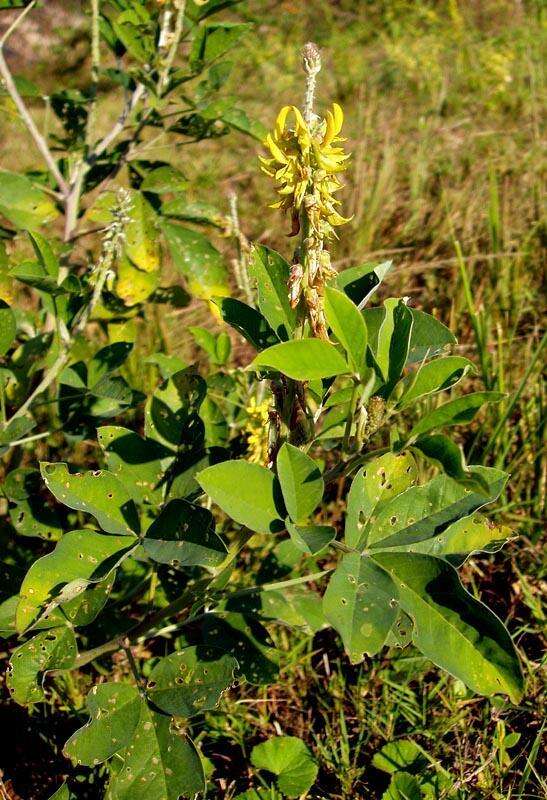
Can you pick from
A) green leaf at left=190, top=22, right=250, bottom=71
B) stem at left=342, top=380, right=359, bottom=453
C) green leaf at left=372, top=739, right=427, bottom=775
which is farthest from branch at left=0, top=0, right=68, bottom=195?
green leaf at left=372, top=739, right=427, bottom=775

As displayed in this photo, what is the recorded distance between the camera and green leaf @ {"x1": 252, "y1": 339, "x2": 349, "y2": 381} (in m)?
0.74

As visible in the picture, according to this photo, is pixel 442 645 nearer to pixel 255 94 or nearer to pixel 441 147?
pixel 441 147

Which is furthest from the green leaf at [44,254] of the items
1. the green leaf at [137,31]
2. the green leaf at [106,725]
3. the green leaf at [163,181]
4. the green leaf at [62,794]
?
the green leaf at [62,794]

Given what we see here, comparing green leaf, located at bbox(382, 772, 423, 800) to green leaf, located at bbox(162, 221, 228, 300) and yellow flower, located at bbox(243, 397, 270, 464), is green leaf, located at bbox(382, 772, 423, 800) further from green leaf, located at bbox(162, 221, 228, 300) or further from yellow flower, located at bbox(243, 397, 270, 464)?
green leaf, located at bbox(162, 221, 228, 300)

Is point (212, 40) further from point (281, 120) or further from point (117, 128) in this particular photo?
point (281, 120)

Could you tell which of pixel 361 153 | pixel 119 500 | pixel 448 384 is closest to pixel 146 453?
pixel 119 500

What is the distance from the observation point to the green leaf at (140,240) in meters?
1.41

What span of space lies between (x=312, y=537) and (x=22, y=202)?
0.95m

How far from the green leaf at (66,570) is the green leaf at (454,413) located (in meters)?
0.41

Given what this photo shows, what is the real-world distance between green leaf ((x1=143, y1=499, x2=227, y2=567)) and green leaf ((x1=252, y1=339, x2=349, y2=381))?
0.84 feet

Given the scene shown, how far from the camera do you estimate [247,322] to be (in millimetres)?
943

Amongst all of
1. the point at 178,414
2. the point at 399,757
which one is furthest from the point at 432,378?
the point at 399,757

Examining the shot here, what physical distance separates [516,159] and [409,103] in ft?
4.11

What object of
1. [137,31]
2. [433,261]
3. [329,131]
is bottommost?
[433,261]
